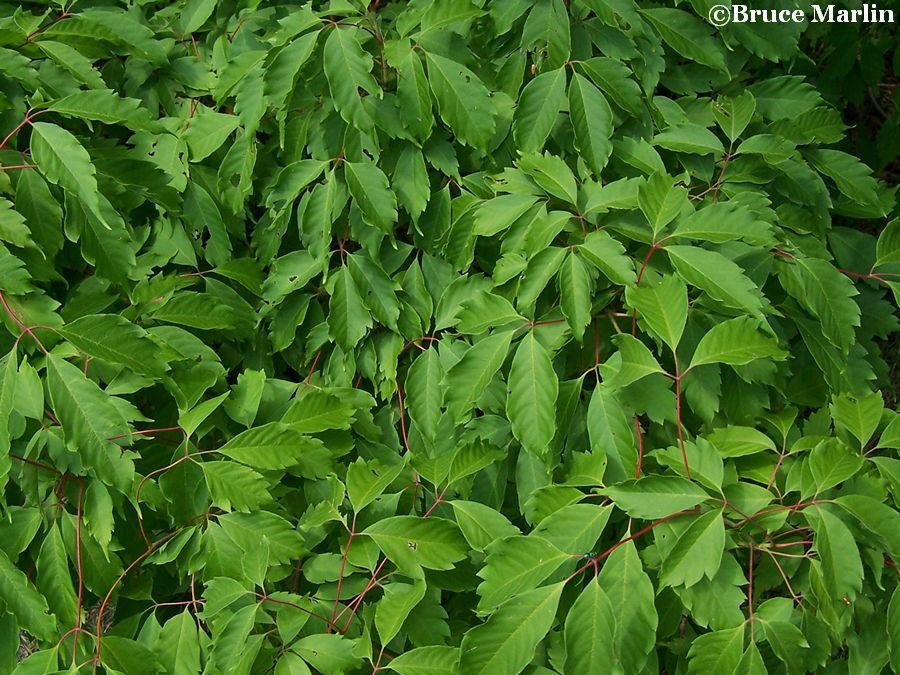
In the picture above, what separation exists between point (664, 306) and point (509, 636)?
522mm

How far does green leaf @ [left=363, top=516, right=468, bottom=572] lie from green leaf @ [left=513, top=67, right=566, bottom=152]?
0.65m

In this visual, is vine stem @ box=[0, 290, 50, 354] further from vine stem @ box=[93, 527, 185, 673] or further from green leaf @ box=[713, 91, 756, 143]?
green leaf @ box=[713, 91, 756, 143]

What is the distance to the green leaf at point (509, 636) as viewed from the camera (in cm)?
122

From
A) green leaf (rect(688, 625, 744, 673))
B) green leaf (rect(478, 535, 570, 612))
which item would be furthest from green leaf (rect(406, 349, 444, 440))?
green leaf (rect(688, 625, 744, 673))

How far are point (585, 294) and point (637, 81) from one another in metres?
0.54

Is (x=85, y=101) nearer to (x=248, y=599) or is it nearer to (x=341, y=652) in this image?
(x=248, y=599)

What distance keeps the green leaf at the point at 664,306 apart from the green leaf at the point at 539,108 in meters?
0.36

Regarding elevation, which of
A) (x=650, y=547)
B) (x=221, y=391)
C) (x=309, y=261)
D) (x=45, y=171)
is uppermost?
(x=45, y=171)

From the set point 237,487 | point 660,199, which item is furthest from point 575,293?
point 237,487

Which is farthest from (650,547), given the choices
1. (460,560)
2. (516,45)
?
(516,45)

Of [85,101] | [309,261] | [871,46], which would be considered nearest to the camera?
[85,101]

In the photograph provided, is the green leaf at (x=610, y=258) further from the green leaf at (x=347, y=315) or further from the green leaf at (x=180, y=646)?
the green leaf at (x=180, y=646)

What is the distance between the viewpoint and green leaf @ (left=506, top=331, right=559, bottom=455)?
1.34 meters

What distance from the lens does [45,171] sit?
1487 mm
